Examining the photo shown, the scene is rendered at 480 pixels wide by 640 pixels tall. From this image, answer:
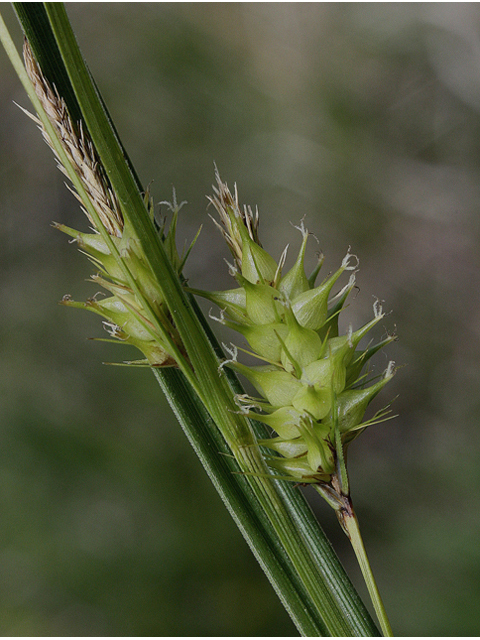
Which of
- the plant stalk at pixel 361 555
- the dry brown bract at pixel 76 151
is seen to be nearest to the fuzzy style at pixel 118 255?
the dry brown bract at pixel 76 151

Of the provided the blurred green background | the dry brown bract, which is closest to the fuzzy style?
the dry brown bract

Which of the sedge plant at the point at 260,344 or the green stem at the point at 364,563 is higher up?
the sedge plant at the point at 260,344

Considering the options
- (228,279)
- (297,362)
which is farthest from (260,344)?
(228,279)

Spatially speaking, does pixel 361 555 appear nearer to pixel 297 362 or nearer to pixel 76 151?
pixel 297 362

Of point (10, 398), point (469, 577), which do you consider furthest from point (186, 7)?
point (469, 577)

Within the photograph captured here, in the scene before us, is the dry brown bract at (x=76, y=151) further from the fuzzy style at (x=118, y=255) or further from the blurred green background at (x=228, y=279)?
the blurred green background at (x=228, y=279)

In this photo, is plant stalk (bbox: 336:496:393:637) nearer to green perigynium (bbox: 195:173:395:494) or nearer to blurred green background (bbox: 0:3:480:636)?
green perigynium (bbox: 195:173:395:494)

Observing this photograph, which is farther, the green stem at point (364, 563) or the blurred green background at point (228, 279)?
the blurred green background at point (228, 279)
